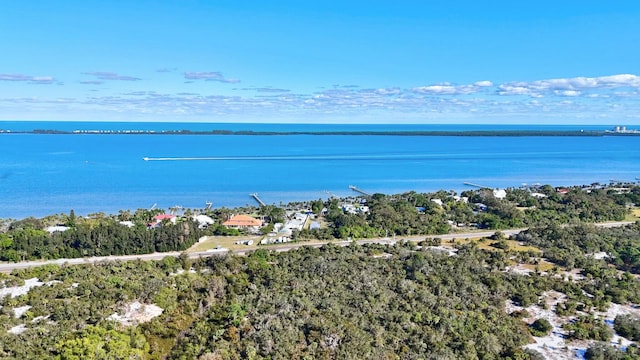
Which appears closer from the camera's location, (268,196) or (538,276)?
(538,276)

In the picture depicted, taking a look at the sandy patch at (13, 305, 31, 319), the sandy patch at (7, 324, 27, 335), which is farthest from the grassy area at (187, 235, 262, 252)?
the sandy patch at (7, 324, 27, 335)

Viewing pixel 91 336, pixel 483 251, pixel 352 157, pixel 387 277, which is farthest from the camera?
pixel 352 157

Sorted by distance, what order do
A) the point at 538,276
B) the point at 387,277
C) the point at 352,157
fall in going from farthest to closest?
the point at 352,157
the point at 538,276
the point at 387,277

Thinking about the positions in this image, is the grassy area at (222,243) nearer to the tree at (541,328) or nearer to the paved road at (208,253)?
the paved road at (208,253)

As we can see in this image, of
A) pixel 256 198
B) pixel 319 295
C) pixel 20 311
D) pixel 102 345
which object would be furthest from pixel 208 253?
pixel 256 198

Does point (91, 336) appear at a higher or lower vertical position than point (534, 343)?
higher

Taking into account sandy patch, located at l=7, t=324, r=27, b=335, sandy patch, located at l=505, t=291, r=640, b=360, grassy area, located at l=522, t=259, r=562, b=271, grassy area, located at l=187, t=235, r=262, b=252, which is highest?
sandy patch, located at l=7, t=324, r=27, b=335

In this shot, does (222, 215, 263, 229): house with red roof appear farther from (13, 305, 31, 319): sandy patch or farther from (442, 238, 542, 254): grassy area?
(13, 305, 31, 319): sandy patch

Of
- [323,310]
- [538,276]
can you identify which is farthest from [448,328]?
[538,276]

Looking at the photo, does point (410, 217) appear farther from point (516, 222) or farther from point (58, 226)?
point (58, 226)

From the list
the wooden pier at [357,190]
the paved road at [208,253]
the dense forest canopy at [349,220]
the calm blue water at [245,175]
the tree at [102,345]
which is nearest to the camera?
the tree at [102,345]

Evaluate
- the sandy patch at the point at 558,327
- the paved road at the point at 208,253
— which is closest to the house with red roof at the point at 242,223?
the paved road at the point at 208,253
